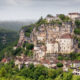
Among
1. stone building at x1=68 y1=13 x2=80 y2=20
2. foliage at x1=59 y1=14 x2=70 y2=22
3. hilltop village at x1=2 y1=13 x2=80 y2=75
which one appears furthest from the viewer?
foliage at x1=59 y1=14 x2=70 y2=22

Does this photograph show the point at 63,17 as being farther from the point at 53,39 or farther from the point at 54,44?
the point at 54,44

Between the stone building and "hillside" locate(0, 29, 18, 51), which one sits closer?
the stone building

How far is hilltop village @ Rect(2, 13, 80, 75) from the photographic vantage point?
55581 mm

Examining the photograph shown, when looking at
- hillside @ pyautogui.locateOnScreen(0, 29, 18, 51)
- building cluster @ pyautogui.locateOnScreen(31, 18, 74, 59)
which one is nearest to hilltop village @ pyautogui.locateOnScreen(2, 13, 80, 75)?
building cluster @ pyautogui.locateOnScreen(31, 18, 74, 59)

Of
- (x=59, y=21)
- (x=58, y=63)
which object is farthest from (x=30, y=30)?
(x=58, y=63)

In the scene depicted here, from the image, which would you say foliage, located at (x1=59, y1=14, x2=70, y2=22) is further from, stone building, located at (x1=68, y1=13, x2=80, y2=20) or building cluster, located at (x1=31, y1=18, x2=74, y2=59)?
building cluster, located at (x1=31, y1=18, x2=74, y2=59)

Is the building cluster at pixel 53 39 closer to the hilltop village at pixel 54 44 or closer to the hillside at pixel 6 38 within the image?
the hilltop village at pixel 54 44

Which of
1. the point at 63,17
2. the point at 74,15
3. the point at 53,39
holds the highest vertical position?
the point at 74,15

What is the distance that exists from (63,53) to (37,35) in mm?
10935

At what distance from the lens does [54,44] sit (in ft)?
191

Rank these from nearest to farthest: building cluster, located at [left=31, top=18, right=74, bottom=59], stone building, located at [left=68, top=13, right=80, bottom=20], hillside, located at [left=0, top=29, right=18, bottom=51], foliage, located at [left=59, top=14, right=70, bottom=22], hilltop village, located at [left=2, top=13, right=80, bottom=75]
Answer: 1. hilltop village, located at [left=2, top=13, right=80, bottom=75]
2. building cluster, located at [left=31, top=18, right=74, bottom=59]
3. stone building, located at [left=68, top=13, right=80, bottom=20]
4. foliage, located at [left=59, top=14, right=70, bottom=22]
5. hillside, located at [left=0, top=29, right=18, bottom=51]

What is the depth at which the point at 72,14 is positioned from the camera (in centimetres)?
6531

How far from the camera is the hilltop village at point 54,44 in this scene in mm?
55581

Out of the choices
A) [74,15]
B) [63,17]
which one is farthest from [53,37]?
[74,15]
